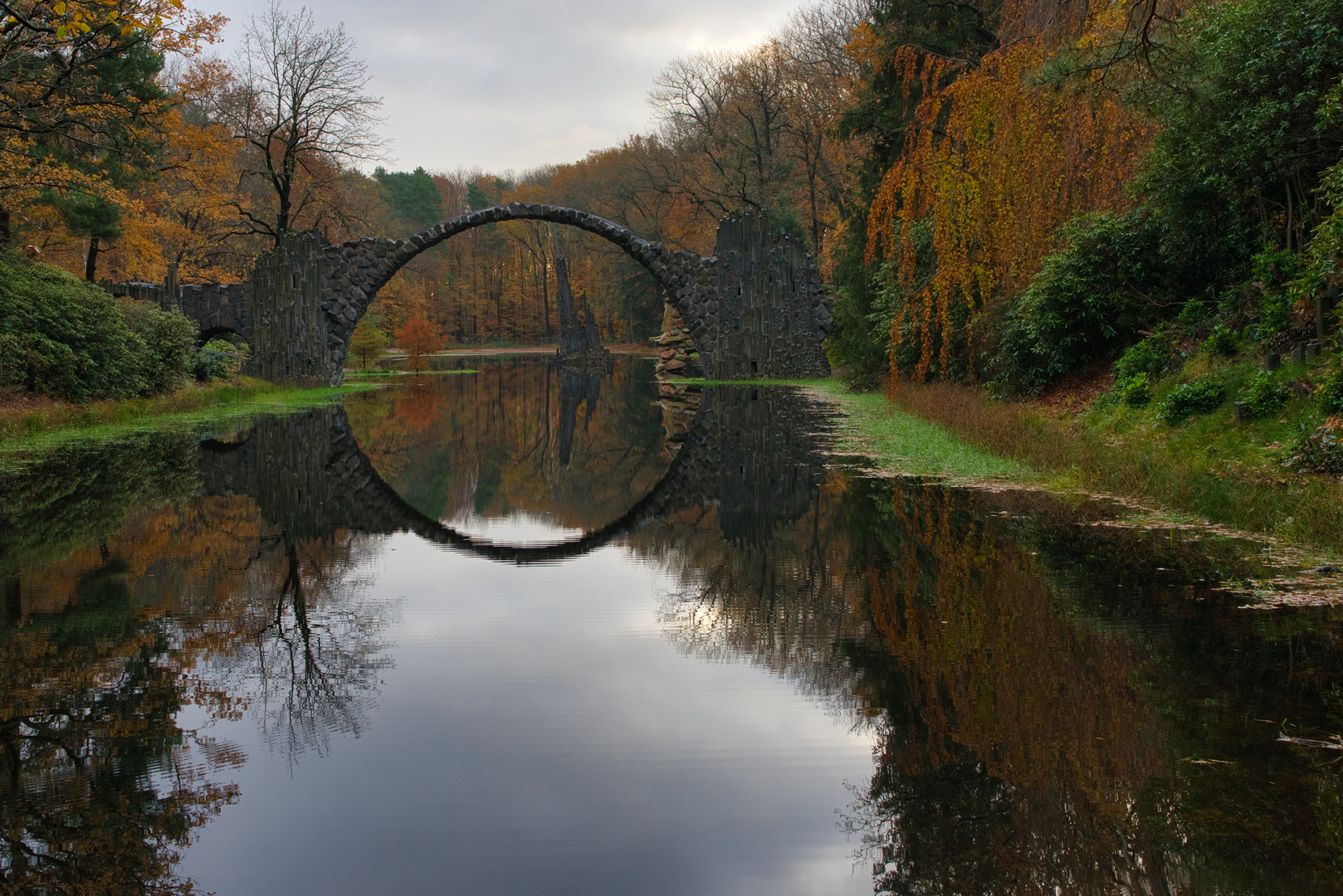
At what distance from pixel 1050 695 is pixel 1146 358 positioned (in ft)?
28.5

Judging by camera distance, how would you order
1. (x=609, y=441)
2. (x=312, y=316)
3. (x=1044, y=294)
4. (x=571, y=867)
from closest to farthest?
(x=571, y=867)
(x=1044, y=294)
(x=609, y=441)
(x=312, y=316)

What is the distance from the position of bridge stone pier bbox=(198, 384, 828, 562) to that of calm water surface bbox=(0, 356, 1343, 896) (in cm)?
17

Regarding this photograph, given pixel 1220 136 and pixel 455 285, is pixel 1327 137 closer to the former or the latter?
pixel 1220 136

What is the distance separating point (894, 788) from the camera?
10.0 feet

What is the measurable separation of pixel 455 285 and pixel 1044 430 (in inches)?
2671

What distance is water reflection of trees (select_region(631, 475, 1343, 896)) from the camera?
103 inches

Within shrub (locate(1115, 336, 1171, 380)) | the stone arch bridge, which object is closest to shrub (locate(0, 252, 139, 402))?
the stone arch bridge

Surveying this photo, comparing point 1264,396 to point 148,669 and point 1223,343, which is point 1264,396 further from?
point 148,669

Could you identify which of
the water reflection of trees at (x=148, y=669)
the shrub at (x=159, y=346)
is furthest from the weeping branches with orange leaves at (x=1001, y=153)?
the shrub at (x=159, y=346)

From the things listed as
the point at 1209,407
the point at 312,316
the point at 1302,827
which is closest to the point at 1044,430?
the point at 1209,407

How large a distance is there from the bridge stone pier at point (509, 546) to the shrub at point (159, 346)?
9.41 ft

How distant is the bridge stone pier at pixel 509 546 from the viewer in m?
7.63

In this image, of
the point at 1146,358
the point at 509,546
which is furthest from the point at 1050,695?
the point at 1146,358

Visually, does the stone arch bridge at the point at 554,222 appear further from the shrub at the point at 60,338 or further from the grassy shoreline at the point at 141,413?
the shrub at the point at 60,338
